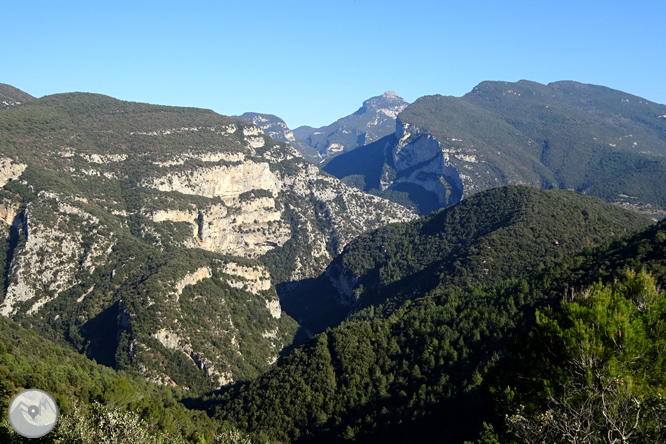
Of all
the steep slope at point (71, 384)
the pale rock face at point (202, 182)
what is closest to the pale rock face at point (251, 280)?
the pale rock face at point (202, 182)

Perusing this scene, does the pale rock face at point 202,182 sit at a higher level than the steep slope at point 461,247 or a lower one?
higher

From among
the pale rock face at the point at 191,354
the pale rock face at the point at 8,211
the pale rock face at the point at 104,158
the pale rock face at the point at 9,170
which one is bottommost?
A: the pale rock face at the point at 191,354

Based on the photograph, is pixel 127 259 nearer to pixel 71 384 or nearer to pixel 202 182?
pixel 202 182

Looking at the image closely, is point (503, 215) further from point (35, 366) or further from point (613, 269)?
point (35, 366)

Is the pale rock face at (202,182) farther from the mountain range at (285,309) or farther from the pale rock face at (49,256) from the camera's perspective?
the pale rock face at (49,256)

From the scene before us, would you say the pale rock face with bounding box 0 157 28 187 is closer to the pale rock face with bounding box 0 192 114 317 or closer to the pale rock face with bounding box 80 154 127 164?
the pale rock face with bounding box 0 192 114 317
